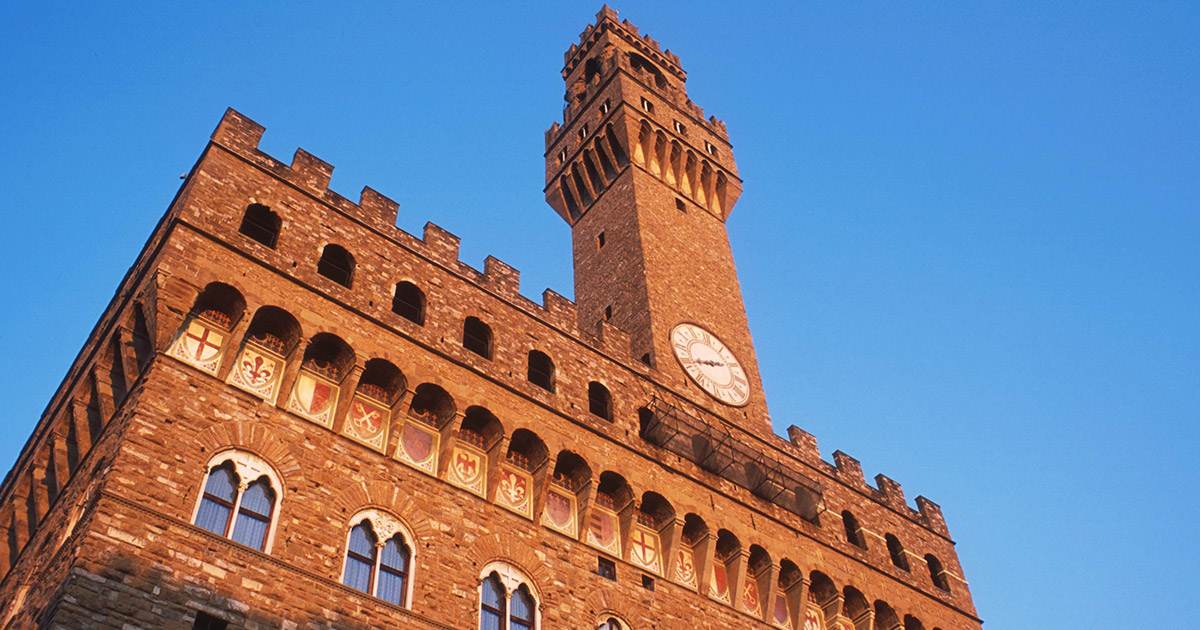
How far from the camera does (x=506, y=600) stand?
16.8 metres

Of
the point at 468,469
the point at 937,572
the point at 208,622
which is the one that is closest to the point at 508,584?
the point at 468,469

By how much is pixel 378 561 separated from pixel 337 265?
19.8 feet

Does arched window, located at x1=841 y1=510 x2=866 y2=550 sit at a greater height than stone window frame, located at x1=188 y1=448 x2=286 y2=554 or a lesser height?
greater

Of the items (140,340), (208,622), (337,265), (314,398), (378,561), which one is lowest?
(208,622)

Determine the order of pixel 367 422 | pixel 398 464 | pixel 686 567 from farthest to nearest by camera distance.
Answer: pixel 686 567
pixel 367 422
pixel 398 464

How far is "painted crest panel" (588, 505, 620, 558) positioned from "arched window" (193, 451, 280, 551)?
6.07m

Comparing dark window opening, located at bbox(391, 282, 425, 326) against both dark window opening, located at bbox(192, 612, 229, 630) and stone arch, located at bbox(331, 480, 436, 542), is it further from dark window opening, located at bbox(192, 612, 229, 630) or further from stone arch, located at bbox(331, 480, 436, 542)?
dark window opening, located at bbox(192, 612, 229, 630)

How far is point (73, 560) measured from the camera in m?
13.1

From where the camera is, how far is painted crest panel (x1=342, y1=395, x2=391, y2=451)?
17.2 m

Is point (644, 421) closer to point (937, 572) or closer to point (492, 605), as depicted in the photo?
point (492, 605)

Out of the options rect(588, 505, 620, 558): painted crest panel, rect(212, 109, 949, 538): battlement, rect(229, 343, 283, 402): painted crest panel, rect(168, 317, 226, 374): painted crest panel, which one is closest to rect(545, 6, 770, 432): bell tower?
rect(212, 109, 949, 538): battlement

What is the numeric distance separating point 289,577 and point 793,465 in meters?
13.1

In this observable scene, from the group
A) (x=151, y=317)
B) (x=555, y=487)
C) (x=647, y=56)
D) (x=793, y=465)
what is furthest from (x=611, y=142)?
(x=151, y=317)

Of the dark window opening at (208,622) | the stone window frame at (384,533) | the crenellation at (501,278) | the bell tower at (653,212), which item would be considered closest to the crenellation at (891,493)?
the bell tower at (653,212)
